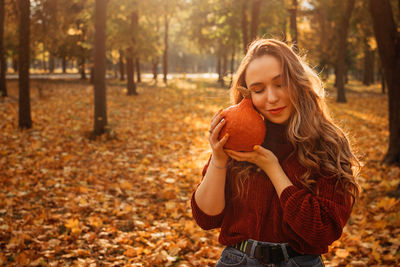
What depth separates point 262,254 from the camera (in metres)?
1.64

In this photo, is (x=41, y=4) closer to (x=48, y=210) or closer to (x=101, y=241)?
→ (x=48, y=210)

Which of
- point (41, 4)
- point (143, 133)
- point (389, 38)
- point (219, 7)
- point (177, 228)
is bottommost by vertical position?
point (177, 228)

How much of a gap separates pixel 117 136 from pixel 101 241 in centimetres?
568

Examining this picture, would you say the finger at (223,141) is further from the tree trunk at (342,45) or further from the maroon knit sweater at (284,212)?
the tree trunk at (342,45)

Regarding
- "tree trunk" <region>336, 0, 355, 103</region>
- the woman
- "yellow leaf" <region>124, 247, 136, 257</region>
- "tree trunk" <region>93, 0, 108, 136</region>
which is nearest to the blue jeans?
the woman

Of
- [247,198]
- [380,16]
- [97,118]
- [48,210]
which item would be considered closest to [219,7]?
[97,118]

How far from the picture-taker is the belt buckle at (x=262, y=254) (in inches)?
64.1

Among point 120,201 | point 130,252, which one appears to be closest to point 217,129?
point 130,252

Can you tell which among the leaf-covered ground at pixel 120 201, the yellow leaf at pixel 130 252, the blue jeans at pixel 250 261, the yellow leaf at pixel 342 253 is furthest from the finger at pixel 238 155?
the yellow leaf at pixel 342 253

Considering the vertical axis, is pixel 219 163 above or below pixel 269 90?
below

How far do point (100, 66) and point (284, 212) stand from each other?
875 centimetres

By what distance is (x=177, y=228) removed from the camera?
484 cm

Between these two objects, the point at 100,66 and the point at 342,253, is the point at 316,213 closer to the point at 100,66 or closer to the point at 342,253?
the point at 342,253

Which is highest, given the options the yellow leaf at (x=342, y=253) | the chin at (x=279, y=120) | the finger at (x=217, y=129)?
the chin at (x=279, y=120)
